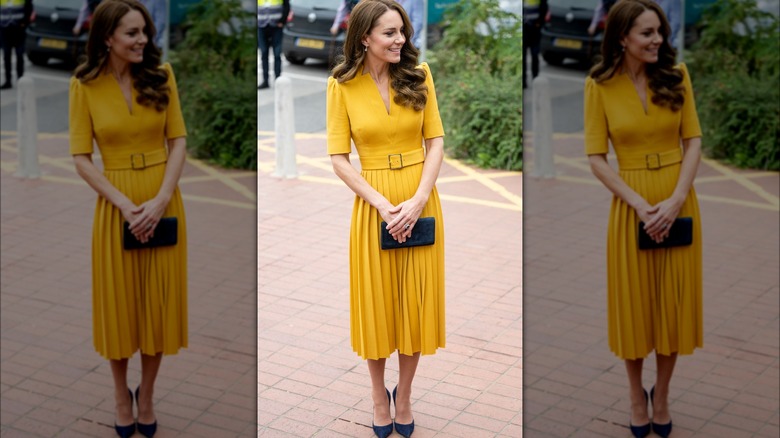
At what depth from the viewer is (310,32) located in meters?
10.0

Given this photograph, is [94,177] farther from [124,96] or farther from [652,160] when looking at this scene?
[652,160]

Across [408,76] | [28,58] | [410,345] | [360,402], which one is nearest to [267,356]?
[360,402]

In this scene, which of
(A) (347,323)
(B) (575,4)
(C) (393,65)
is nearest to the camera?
(B) (575,4)

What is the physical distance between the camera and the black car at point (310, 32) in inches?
376

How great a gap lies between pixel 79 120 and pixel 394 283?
1.38 meters

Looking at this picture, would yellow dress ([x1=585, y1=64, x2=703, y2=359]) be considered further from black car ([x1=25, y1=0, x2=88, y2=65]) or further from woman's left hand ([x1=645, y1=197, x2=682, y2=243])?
black car ([x1=25, y1=0, x2=88, y2=65])

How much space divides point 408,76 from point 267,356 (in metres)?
1.65

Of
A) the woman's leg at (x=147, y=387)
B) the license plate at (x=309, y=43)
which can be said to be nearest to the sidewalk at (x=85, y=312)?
the woman's leg at (x=147, y=387)

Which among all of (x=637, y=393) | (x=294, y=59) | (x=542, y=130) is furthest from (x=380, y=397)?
(x=294, y=59)

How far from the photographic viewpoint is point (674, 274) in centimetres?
286

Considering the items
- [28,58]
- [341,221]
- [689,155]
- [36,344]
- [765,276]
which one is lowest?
[341,221]

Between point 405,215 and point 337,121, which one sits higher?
point 337,121

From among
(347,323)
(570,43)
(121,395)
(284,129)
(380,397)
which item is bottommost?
(347,323)

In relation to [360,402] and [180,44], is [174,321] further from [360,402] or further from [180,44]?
[360,402]
